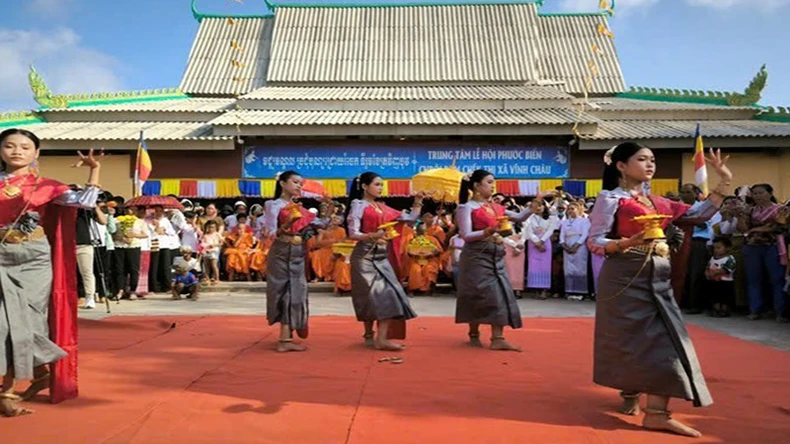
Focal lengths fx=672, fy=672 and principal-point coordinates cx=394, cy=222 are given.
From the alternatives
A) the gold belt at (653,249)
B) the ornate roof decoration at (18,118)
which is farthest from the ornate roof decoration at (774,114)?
the ornate roof decoration at (18,118)

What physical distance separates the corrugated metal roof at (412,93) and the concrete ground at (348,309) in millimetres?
5905

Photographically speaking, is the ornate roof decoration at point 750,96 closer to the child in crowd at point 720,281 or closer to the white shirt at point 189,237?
the child in crowd at point 720,281

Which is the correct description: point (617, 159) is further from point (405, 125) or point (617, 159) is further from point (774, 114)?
point (774, 114)

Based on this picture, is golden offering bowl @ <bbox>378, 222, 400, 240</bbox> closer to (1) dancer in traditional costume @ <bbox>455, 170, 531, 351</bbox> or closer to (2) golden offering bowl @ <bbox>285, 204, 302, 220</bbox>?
(1) dancer in traditional costume @ <bbox>455, 170, 531, 351</bbox>

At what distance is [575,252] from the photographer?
10.5m

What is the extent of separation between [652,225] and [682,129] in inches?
482

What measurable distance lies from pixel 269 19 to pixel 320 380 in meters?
18.9

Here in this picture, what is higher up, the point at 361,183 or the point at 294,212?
the point at 361,183

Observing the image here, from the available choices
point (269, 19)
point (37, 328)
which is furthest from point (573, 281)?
point (269, 19)

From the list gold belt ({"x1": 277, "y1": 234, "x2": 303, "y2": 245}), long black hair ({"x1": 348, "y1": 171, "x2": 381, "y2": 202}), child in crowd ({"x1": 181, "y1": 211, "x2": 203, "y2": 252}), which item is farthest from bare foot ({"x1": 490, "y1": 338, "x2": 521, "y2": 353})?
child in crowd ({"x1": 181, "y1": 211, "x2": 203, "y2": 252})

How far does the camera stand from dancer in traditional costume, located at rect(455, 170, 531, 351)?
227 inches

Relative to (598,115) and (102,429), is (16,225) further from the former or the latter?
(598,115)

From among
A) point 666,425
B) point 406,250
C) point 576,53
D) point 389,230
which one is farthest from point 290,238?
point 576,53

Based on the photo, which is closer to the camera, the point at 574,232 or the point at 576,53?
the point at 574,232
